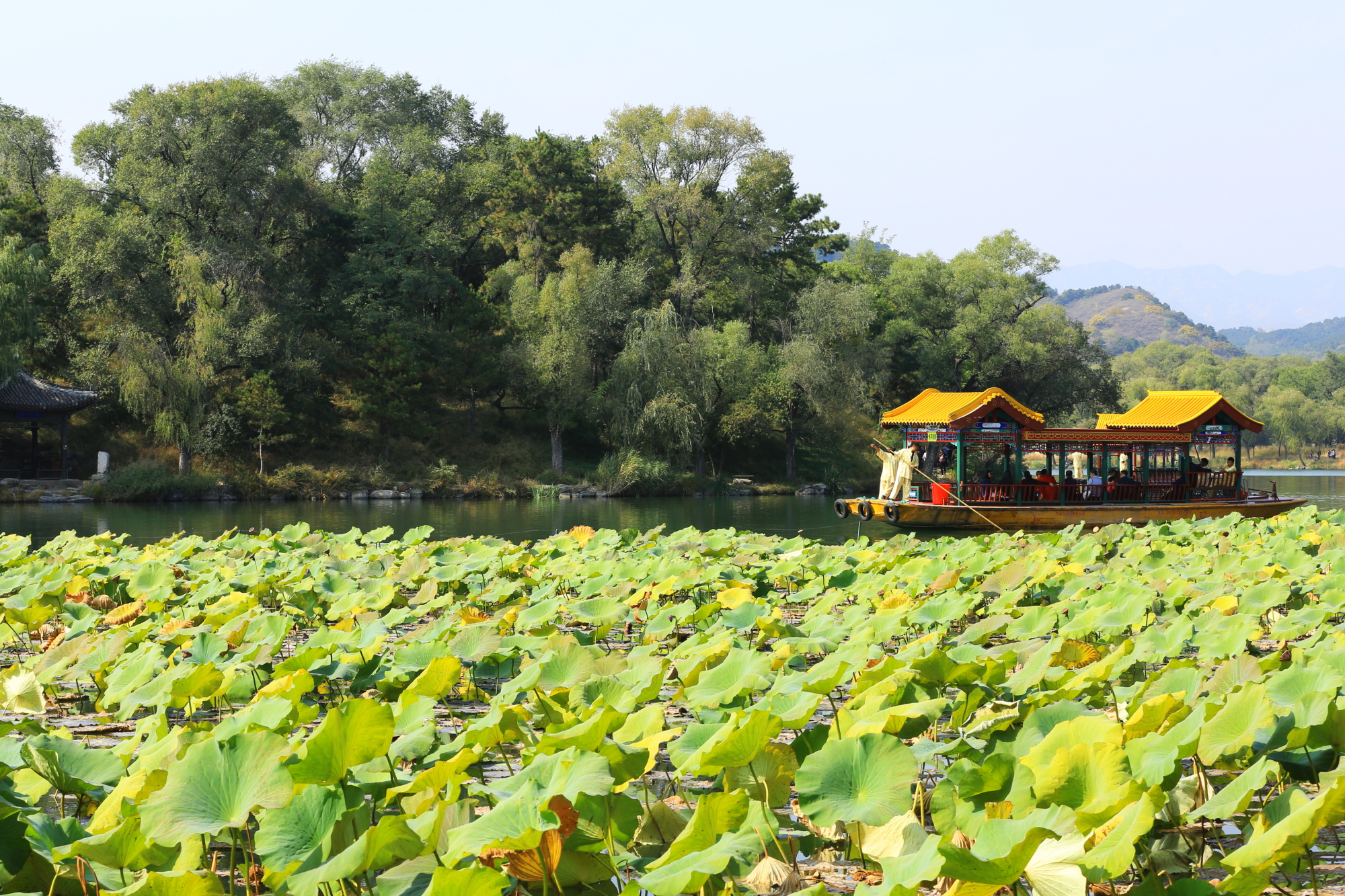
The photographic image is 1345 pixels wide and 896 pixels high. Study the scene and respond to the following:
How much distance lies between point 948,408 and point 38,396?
1999 cm

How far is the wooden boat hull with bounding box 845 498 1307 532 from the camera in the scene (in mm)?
14609

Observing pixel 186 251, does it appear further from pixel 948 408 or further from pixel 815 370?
pixel 948 408

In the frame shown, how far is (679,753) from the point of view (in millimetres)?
2273

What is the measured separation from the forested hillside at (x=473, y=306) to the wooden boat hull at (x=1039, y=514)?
1234 cm

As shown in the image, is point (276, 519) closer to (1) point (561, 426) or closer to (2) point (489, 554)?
(1) point (561, 426)

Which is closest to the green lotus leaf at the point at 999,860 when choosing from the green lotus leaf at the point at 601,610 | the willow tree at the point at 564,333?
the green lotus leaf at the point at 601,610

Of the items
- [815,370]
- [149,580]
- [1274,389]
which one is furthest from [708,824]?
[1274,389]

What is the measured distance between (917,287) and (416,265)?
Result: 56.8ft

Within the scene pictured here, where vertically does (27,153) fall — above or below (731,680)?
above

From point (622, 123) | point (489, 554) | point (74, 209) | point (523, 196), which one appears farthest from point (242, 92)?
point (489, 554)

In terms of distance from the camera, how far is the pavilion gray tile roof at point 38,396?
2277 cm

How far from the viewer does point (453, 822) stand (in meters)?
1.92

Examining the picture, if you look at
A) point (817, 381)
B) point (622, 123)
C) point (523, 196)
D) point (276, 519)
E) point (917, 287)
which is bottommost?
point (276, 519)

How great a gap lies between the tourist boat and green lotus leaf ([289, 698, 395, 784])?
43.0 feet
